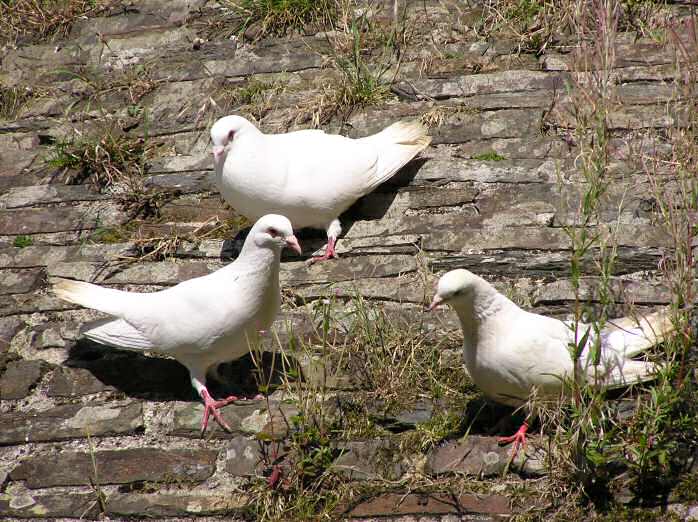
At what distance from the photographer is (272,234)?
4086 millimetres

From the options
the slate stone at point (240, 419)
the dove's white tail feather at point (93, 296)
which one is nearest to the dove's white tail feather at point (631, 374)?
the slate stone at point (240, 419)

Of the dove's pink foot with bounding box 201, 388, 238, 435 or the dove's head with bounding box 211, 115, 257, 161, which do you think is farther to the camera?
A: the dove's head with bounding box 211, 115, 257, 161

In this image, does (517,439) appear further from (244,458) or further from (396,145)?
(396,145)

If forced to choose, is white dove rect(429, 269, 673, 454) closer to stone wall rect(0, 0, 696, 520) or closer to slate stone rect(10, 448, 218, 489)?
stone wall rect(0, 0, 696, 520)

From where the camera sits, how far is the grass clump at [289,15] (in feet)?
20.7

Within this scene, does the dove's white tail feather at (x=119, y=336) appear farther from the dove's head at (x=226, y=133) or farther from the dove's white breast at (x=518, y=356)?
the dove's white breast at (x=518, y=356)

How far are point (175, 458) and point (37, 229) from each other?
6.89ft

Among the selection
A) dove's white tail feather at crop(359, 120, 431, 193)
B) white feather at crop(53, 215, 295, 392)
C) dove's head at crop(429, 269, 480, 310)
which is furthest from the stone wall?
dove's head at crop(429, 269, 480, 310)

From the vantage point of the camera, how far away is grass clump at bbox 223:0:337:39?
6.30 meters

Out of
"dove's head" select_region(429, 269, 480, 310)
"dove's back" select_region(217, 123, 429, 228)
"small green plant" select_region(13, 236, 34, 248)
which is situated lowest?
"small green plant" select_region(13, 236, 34, 248)

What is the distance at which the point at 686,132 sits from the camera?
3.42 meters

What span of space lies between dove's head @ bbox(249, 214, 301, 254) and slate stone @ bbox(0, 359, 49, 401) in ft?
3.83

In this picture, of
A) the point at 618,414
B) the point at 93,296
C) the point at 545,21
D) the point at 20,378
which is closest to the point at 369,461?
the point at 618,414

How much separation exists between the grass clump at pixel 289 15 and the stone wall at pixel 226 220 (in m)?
0.09
